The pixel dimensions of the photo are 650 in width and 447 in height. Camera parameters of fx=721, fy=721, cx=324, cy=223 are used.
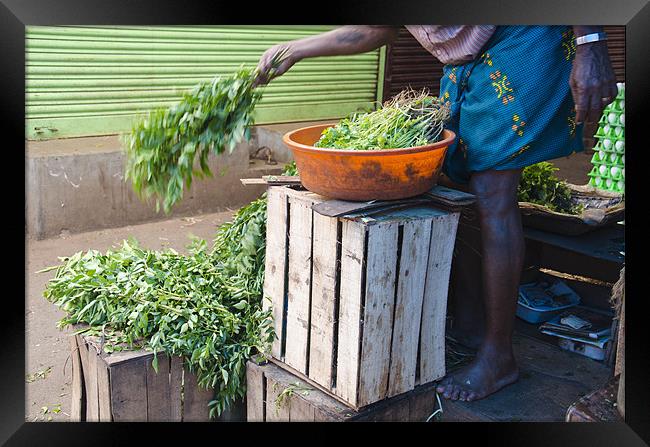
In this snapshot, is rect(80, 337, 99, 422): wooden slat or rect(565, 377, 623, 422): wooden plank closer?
rect(565, 377, 623, 422): wooden plank

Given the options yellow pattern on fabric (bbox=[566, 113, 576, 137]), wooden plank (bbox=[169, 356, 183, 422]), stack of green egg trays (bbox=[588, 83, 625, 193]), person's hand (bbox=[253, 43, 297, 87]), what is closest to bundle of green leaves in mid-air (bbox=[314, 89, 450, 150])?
person's hand (bbox=[253, 43, 297, 87])

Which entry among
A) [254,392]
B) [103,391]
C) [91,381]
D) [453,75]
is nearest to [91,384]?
[91,381]

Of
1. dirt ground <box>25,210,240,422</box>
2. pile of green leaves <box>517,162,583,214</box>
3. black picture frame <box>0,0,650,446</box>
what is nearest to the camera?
black picture frame <box>0,0,650,446</box>

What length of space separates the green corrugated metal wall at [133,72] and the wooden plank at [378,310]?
10.5 ft

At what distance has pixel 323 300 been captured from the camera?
259 centimetres

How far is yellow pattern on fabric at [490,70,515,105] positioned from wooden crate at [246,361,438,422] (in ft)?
3.71

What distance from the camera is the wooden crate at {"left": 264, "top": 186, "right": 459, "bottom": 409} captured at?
2.47 meters

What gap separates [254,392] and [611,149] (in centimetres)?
384

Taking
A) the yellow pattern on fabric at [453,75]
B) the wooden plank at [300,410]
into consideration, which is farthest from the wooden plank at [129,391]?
the yellow pattern on fabric at [453,75]

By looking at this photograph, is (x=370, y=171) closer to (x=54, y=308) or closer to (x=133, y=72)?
(x=54, y=308)

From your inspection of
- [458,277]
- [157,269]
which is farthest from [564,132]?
[157,269]

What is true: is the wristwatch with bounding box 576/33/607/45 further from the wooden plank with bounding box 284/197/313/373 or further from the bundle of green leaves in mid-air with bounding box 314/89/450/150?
the wooden plank with bounding box 284/197/313/373
